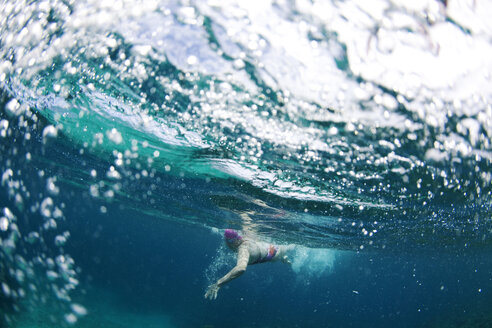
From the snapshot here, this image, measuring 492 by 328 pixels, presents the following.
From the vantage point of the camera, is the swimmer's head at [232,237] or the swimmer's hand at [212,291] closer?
the swimmer's hand at [212,291]

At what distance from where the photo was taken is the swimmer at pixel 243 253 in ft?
27.6

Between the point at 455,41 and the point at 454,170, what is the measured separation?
624cm

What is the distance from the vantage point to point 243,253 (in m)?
10.5

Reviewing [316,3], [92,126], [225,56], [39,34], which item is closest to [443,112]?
[316,3]

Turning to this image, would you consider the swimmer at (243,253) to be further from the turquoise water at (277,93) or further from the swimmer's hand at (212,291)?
the turquoise water at (277,93)

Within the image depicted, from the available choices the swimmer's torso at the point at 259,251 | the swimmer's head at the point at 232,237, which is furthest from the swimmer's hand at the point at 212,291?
the swimmer's head at the point at 232,237

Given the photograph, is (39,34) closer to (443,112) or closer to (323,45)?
(323,45)

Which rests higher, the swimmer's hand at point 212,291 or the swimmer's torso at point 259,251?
the swimmer's hand at point 212,291

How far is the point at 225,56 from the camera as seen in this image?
5570mm

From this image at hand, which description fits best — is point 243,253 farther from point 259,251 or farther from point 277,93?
point 277,93

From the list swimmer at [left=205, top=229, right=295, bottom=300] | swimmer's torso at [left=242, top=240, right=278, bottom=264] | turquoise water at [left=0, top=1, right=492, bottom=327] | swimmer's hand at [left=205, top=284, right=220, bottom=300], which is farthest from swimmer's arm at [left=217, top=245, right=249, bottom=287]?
turquoise water at [left=0, top=1, right=492, bottom=327]

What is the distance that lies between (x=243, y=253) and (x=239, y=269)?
1.47 meters

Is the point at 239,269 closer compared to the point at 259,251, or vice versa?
the point at 239,269

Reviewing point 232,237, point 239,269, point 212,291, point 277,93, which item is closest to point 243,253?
point 239,269
